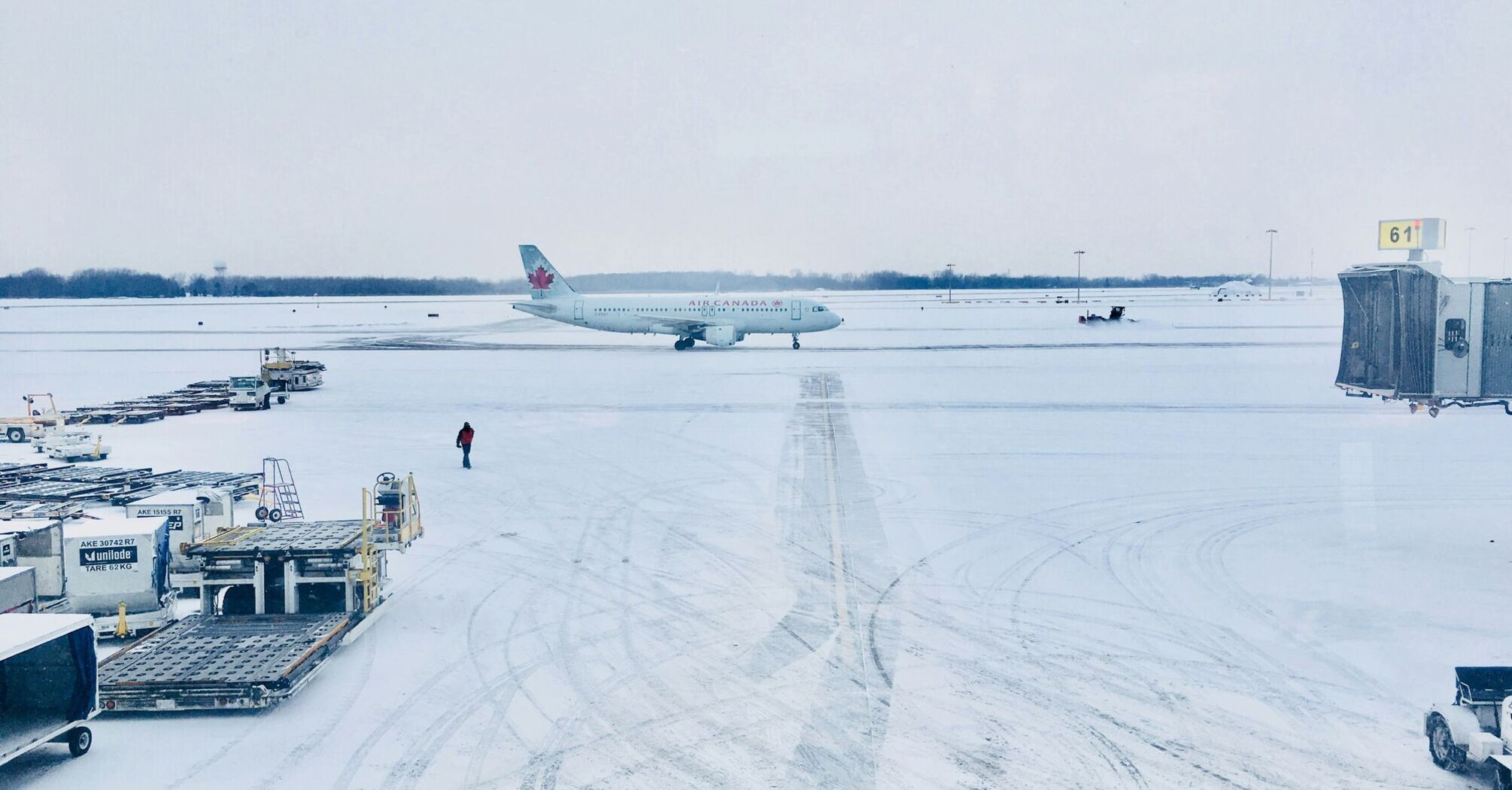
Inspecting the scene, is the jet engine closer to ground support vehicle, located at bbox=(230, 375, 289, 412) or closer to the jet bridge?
ground support vehicle, located at bbox=(230, 375, 289, 412)

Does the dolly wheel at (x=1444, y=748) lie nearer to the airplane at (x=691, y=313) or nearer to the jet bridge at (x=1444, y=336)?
the jet bridge at (x=1444, y=336)

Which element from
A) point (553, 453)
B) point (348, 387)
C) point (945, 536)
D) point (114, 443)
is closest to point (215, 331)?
point (348, 387)

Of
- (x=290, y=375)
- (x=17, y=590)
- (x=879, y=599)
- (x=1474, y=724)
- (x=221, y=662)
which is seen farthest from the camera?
(x=290, y=375)

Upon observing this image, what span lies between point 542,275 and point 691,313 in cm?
1187

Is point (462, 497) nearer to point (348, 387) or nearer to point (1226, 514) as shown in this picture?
point (1226, 514)

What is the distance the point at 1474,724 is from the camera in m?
9.82

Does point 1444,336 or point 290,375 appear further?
point 290,375

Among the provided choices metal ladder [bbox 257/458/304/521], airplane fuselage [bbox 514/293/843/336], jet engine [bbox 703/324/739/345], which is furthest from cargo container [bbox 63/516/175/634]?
airplane fuselage [bbox 514/293/843/336]

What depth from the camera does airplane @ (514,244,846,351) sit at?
65938 millimetres

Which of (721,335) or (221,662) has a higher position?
(721,335)

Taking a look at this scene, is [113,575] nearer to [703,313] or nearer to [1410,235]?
[1410,235]

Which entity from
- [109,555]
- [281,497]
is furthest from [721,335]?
[109,555]

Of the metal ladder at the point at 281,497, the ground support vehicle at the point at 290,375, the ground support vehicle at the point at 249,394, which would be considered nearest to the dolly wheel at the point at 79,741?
the metal ladder at the point at 281,497

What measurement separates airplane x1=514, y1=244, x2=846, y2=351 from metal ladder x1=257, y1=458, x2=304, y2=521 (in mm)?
40909
